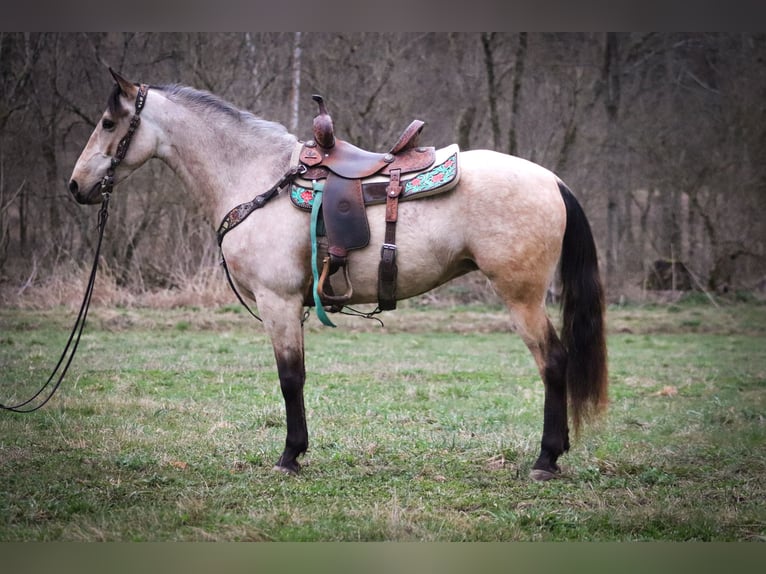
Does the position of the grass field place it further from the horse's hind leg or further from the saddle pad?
the saddle pad

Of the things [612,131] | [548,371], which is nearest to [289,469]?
[548,371]

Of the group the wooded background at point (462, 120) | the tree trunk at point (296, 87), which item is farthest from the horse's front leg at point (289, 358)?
the tree trunk at point (296, 87)

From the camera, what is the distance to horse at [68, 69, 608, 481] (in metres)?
4.12

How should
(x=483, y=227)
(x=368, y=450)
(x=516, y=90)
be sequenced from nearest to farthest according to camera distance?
1. (x=483, y=227)
2. (x=368, y=450)
3. (x=516, y=90)

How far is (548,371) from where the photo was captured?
413cm

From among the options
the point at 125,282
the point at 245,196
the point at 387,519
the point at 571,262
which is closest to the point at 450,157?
the point at 571,262

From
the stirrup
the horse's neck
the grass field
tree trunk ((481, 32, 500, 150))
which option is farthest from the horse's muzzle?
tree trunk ((481, 32, 500, 150))

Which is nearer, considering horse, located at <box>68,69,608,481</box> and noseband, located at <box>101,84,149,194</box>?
horse, located at <box>68,69,608,481</box>

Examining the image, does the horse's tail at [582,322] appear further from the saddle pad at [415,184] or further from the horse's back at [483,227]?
the saddle pad at [415,184]

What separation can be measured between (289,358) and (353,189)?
1050mm

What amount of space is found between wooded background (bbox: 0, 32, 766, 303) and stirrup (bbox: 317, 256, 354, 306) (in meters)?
8.76

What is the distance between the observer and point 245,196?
4.44 metres

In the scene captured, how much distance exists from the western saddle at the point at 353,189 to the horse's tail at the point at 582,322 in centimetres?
81

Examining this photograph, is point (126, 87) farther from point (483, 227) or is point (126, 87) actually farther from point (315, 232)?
point (483, 227)
